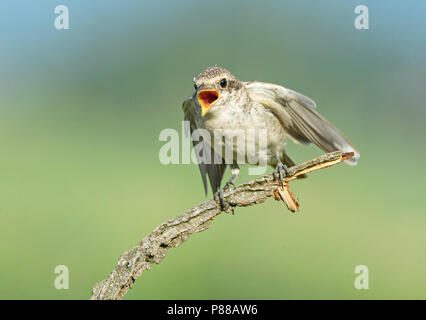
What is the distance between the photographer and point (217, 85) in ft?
13.3

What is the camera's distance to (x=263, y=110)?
4.33m

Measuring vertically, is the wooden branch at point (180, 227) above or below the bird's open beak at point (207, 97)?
below

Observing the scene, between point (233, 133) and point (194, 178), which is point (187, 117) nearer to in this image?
point (233, 133)

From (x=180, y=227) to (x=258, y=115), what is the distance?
5.10 feet

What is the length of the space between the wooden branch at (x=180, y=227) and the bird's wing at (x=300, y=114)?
94 centimetres

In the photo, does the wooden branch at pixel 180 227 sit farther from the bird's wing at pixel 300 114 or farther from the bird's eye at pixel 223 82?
the bird's eye at pixel 223 82

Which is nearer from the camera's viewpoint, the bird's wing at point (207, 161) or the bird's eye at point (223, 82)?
the bird's eye at point (223, 82)

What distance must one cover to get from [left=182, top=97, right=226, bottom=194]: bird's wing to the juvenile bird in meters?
0.06

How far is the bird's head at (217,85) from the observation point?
4035 millimetres

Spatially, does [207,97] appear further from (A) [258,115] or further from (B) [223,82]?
(A) [258,115]

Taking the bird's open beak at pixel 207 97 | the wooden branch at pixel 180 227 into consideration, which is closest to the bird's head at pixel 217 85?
the bird's open beak at pixel 207 97

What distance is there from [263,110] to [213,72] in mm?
626

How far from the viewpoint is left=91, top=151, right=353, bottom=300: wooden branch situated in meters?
2.89

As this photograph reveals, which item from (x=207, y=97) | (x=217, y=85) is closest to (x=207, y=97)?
(x=207, y=97)
